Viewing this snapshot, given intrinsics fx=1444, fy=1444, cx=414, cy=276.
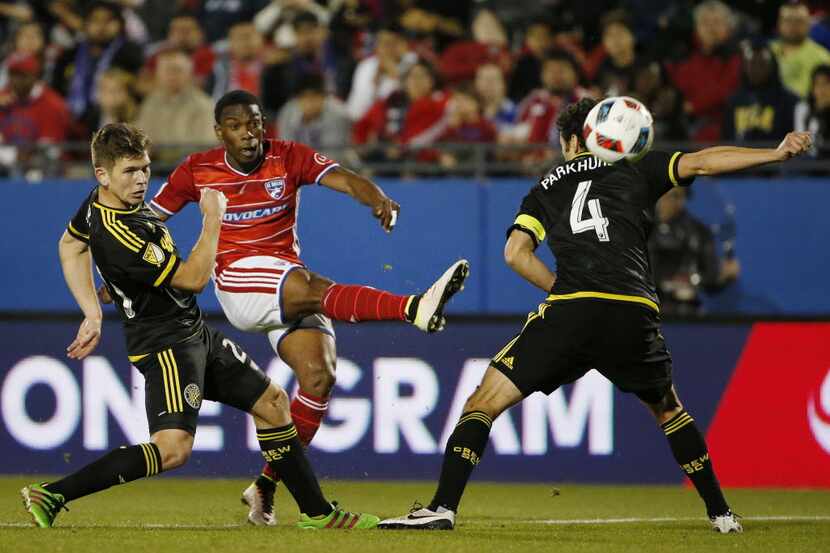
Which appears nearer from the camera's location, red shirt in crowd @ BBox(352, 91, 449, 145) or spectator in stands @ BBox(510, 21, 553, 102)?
red shirt in crowd @ BBox(352, 91, 449, 145)

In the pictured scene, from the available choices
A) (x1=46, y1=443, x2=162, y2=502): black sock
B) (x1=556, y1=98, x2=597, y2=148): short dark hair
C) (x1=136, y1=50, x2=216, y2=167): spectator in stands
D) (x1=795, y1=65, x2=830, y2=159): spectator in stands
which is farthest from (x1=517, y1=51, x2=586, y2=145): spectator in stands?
(x1=46, y1=443, x2=162, y2=502): black sock

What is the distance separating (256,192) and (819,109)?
6.19m

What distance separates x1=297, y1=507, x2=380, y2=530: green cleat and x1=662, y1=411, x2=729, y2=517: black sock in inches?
62.0

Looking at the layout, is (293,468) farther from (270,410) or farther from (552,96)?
(552,96)

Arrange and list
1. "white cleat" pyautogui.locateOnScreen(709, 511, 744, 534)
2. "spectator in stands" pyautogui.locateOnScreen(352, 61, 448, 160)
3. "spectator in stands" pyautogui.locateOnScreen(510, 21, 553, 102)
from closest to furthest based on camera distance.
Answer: "white cleat" pyautogui.locateOnScreen(709, 511, 744, 534)
"spectator in stands" pyautogui.locateOnScreen(352, 61, 448, 160)
"spectator in stands" pyautogui.locateOnScreen(510, 21, 553, 102)

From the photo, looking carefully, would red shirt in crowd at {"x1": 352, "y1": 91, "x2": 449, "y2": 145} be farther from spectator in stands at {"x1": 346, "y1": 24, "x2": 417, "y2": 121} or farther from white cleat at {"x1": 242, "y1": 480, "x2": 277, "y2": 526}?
white cleat at {"x1": 242, "y1": 480, "x2": 277, "y2": 526}

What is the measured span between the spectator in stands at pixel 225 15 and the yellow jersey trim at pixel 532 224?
9.31m

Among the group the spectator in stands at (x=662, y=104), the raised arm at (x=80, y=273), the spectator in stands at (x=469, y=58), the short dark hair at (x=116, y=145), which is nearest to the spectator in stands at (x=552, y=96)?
the spectator in stands at (x=662, y=104)

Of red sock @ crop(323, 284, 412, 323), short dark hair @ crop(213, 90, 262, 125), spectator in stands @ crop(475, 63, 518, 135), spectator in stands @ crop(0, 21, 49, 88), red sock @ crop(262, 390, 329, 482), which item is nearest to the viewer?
red sock @ crop(323, 284, 412, 323)

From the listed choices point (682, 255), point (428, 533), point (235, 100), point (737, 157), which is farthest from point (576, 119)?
point (682, 255)

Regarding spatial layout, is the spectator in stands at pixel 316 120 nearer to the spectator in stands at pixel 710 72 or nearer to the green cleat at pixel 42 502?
the spectator in stands at pixel 710 72

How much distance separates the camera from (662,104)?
1289cm

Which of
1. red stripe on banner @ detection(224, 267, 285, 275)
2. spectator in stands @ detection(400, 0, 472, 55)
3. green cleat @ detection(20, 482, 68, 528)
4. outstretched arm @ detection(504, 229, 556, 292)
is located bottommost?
green cleat @ detection(20, 482, 68, 528)

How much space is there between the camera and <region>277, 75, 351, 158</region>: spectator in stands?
522 inches
